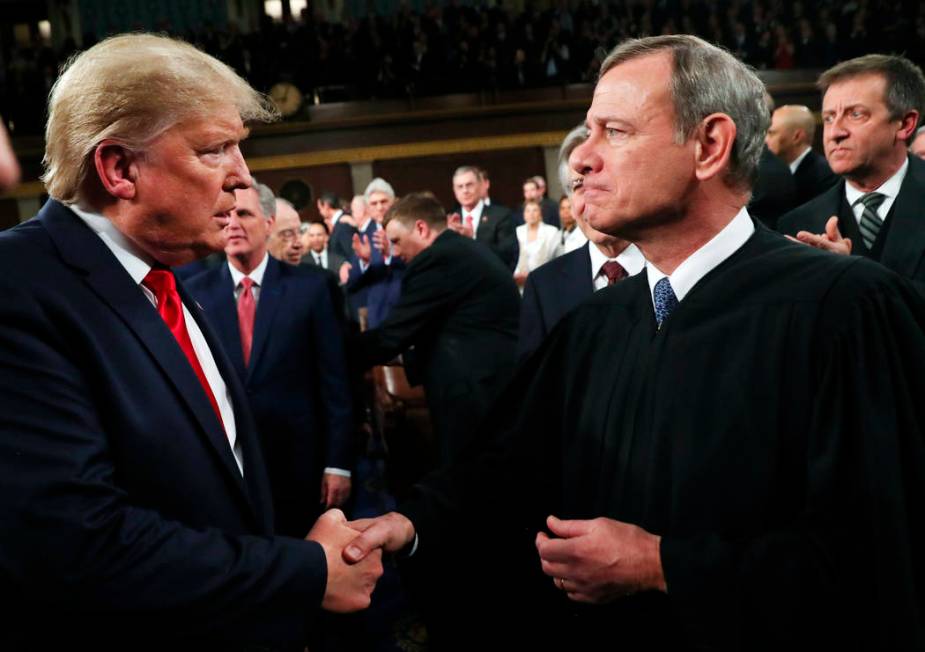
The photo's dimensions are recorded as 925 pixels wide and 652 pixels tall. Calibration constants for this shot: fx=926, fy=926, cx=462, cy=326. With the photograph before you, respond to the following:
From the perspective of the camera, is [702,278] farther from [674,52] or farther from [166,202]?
[166,202]

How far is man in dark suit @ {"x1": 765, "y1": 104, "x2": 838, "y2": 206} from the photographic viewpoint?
4.77 m

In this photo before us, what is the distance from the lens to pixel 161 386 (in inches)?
61.0

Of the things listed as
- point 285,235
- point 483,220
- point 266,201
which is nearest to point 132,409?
point 266,201

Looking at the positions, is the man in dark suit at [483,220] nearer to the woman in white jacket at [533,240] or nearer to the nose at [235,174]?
the woman in white jacket at [533,240]

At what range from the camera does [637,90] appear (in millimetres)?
1877

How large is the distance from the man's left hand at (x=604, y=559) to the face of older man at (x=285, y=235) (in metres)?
3.28

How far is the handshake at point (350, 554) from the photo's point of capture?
166cm

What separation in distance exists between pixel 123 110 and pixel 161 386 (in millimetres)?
486

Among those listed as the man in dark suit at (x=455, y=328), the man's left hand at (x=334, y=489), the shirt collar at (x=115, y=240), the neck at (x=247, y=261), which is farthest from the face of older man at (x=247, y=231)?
the shirt collar at (x=115, y=240)

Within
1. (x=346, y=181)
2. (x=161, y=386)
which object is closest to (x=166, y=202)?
(x=161, y=386)

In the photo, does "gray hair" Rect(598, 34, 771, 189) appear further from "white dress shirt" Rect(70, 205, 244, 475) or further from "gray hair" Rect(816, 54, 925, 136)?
"gray hair" Rect(816, 54, 925, 136)

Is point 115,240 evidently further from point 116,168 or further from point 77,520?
point 77,520

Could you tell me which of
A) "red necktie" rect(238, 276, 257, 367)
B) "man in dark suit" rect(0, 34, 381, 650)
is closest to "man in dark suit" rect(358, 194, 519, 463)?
"red necktie" rect(238, 276, 257, 367)

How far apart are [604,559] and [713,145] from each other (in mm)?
846
